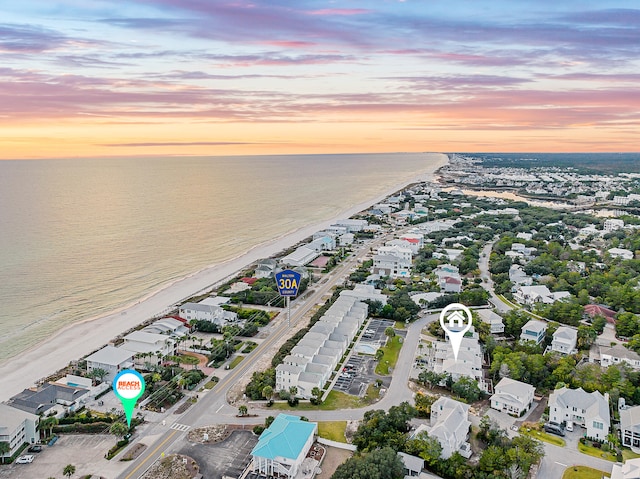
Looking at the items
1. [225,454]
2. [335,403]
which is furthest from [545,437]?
[225,454]

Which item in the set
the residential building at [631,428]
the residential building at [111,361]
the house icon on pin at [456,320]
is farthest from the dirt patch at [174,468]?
the house icon on pin at [456,320]

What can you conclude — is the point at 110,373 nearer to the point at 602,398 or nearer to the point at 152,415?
the point at 152,415

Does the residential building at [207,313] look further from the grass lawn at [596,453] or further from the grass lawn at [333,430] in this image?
the grass lawn at [596,453]

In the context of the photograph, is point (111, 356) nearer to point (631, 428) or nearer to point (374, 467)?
point (374, 467)

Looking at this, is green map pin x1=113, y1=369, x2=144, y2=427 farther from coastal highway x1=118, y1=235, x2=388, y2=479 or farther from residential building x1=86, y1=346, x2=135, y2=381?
residential building x1=86, y1=346, x2=135, y2=381

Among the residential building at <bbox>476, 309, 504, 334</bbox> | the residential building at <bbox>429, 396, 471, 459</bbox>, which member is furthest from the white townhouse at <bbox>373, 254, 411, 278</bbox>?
the residential building at <bbox>429, 396, 471, 459</bbox>

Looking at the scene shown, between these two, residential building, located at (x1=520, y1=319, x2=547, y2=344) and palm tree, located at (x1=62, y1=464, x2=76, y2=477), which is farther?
residential building, located at (x1=520, y1=319, x2=547, y2=344)
